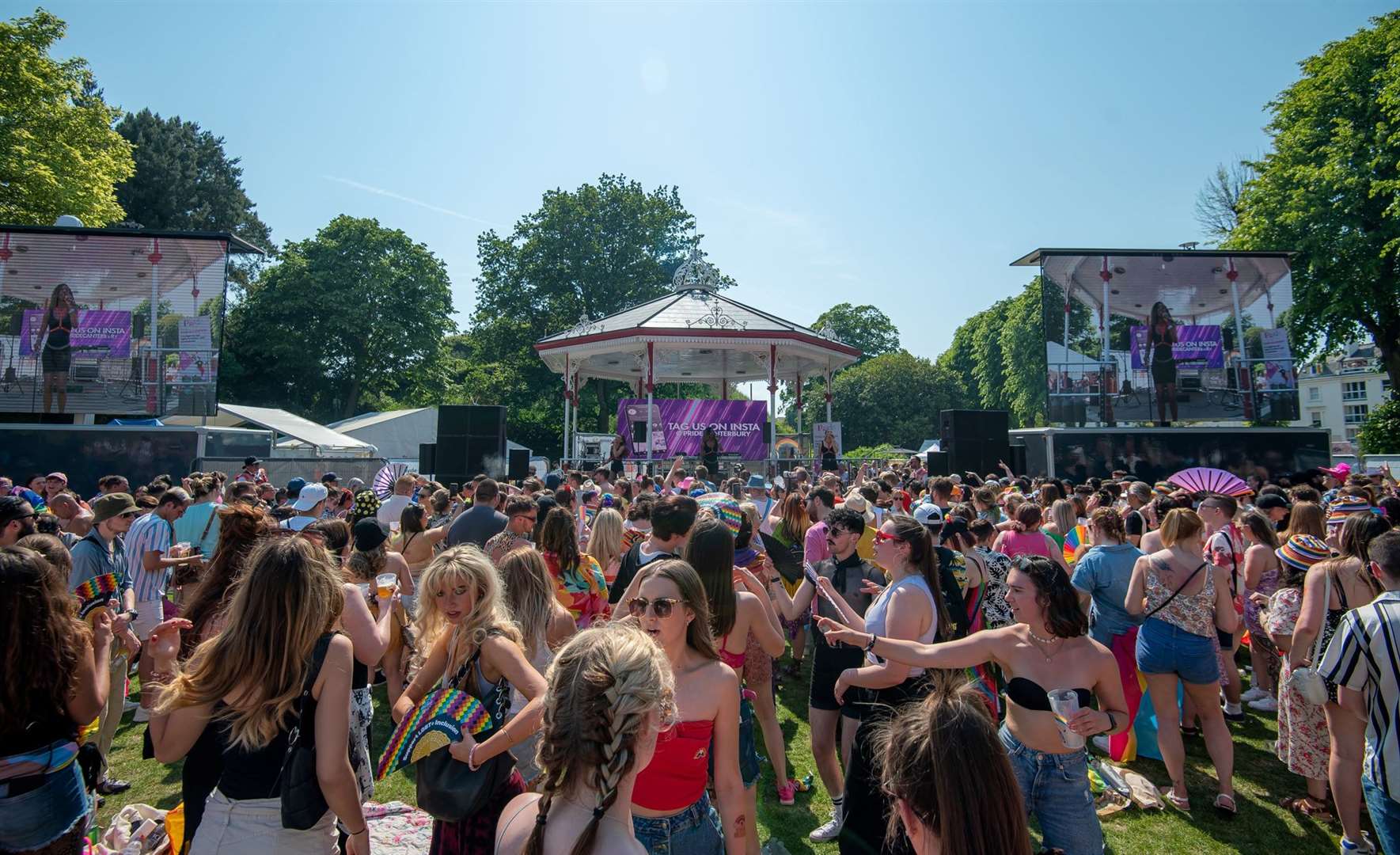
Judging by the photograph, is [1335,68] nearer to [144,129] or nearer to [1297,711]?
[1297,711]

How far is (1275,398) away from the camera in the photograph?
→ 18766mm

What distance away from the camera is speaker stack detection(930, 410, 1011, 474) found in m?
14.5

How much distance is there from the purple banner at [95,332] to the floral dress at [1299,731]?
2233cm

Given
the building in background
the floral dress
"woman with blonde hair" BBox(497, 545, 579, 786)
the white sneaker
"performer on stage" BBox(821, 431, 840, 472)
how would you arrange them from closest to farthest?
"woman with blonde hair" BBox(497, 545, 579, 786), the white sneaker, the floral dress, "performer on stage" BBox(821, 431, 840, 472), the building in background

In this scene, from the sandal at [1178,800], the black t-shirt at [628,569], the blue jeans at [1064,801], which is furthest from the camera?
the black t-shirt at [628,569]

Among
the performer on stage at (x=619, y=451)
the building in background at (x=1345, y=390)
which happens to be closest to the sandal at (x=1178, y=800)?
the performer on stage at (x=619, y=451)

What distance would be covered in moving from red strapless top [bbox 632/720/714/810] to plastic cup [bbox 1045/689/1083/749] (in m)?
1.22

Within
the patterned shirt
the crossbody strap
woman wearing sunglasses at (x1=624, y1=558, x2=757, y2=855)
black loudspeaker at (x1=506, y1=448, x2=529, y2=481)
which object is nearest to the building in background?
black loudspeaker at (x1=506, y1=448, x2=529, y2=481)

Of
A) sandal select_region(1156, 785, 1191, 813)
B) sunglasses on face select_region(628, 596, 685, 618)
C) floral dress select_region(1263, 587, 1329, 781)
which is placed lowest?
sandal select_region(1156, 785, 1191, 813)

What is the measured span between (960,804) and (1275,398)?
22.7 m

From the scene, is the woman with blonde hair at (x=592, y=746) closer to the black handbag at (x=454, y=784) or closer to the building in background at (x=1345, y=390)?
the black handbag at (x=454, y=784)

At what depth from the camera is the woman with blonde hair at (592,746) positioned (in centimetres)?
151

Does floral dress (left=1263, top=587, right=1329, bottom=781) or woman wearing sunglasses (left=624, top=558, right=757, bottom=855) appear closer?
woman wearing sunglasses (left=624, top=558, right=757, bottom=855)

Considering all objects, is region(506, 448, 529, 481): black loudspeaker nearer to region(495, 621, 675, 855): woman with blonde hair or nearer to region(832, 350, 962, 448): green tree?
region(495, 621, 675, 855): woman with blonde hair
